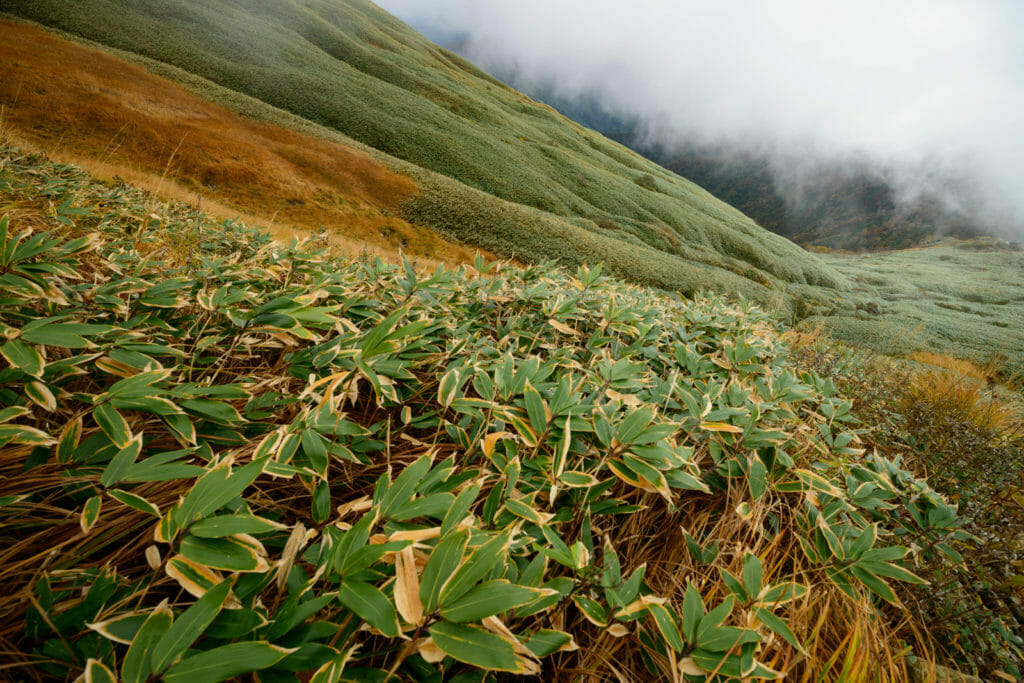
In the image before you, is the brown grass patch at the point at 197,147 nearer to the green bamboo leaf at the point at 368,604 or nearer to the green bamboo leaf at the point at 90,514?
the green bamboo leaf at the point at 90,514

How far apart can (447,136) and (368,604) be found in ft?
132

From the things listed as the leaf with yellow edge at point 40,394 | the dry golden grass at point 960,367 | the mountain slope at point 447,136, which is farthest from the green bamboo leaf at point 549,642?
the mountain slope at point 447,136

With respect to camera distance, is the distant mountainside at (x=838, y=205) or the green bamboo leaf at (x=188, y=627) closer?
the green bamboo leaf at (x=188, y=627)

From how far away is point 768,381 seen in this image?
7.40ft

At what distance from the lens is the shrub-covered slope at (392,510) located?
30.0 inches

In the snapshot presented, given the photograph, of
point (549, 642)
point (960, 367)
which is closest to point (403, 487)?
point (549, 642)

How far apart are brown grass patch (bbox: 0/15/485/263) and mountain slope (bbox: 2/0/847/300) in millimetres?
3322

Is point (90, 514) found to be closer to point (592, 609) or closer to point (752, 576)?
point (592, 609)

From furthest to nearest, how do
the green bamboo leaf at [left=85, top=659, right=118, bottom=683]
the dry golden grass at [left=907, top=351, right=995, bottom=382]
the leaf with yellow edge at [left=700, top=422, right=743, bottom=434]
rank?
the dry golden grass at [left=907, top=351, right=995, bottom=382], the leaf with yellow edge at [left=700, top=422, right=743, bottom=434], the green bamboo leaf at [left=85, top=659, right=118, bottom=683]

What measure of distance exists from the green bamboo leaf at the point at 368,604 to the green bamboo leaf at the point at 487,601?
10cm

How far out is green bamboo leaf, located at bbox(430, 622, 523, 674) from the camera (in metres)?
0.69

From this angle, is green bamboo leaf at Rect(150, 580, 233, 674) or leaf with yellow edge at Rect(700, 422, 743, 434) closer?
green bamboo leaf at Rect(150, 580, 233, 674)

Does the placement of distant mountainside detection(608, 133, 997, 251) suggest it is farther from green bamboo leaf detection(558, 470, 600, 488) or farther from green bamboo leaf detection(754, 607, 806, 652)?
green bamboo leaf detection(558, 470, 600, 488)

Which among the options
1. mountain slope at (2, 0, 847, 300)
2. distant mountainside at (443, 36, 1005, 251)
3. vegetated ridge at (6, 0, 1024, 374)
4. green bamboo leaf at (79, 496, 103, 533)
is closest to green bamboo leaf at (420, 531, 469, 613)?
green bamboo leaf at (79, 496, 103, 533)
